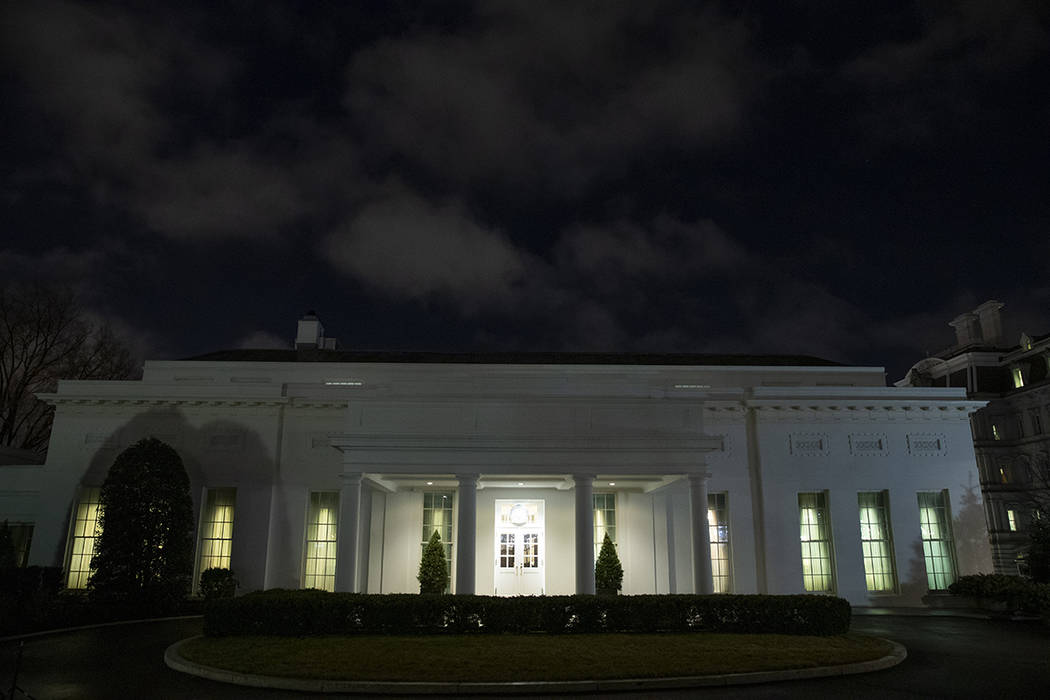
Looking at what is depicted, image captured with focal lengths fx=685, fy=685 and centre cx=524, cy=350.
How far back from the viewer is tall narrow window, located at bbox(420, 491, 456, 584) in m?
23.0

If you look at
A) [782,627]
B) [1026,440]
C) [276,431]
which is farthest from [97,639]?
[1026,440]

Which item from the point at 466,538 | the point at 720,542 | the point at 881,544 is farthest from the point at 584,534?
the point at 881,544

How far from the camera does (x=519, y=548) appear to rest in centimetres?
2255

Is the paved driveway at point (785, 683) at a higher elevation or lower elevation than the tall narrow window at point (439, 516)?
lower

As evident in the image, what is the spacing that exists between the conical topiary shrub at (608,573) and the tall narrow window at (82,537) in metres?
16.4

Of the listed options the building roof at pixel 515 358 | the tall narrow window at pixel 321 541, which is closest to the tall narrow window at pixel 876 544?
the building roof at pixel 515 358

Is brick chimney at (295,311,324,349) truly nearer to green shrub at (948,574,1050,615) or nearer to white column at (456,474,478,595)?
white column at (456,474,478,595)

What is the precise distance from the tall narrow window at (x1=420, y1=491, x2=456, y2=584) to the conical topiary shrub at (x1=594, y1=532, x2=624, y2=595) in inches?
207

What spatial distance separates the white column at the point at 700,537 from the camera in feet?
59.1

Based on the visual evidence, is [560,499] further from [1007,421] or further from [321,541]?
[1007,421]

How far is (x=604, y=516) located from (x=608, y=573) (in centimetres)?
285

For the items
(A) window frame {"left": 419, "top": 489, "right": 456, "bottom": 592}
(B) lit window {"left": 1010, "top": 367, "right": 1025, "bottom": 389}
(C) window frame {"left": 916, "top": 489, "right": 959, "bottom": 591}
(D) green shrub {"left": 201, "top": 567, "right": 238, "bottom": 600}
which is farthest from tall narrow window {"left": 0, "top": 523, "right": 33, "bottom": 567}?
(B) lit window {"left": 1010, "top": 367, "right": 1025, "bottom": 389}

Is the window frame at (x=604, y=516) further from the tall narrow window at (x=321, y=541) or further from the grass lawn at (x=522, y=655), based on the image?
the grass lawn at (x=522, y=655)

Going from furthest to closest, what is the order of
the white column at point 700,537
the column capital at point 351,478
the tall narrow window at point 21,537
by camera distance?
the tall narrow window at point 21,537 → the column capital at point 351,478 → the white column at point 700,537
